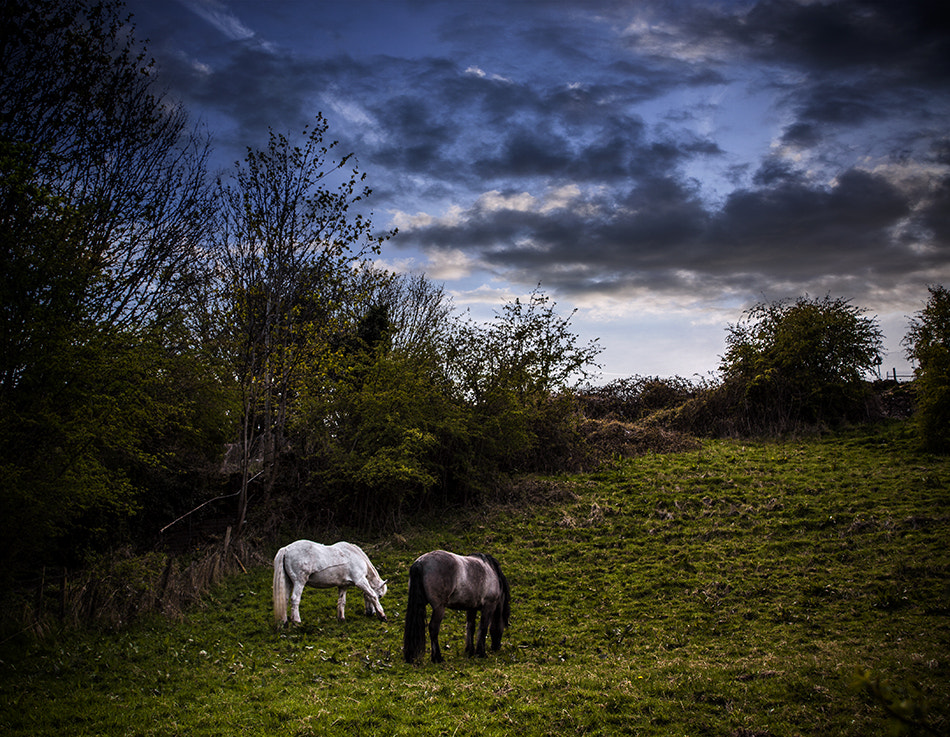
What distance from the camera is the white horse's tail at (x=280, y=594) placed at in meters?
11.5

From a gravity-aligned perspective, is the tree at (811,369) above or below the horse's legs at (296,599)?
above

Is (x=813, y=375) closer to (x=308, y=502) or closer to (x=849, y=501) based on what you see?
(x=849, y=501)

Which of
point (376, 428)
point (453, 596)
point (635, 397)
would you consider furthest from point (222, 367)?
point (635, 397)

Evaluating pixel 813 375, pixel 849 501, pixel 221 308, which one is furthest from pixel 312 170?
pixel 813 375

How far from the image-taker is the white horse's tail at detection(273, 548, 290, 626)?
1152 centimetres

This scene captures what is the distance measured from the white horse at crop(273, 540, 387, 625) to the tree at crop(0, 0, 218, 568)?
4.27 m

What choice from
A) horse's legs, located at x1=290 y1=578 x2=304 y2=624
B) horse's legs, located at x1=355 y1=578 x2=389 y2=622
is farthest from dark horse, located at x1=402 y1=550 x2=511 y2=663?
horse's legs, located at x1=290 y1=578 x2=304 y2=624

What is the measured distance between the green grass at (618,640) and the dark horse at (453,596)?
358 mm

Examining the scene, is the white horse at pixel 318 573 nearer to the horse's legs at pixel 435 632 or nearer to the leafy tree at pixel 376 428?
the horse's legs at pixel 435 632

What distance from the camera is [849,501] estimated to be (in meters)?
15.1

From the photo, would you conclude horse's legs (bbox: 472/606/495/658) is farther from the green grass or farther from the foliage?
the foliage

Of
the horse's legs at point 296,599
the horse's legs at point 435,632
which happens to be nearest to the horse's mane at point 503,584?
the horse's legs at point 435,632

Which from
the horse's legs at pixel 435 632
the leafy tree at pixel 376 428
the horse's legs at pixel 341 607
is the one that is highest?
the leafy tree at pixel 376 428

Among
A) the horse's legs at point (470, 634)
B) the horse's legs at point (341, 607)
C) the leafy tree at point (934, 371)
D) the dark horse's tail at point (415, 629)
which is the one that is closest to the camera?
the dark horse's tail at point (415, 629)
